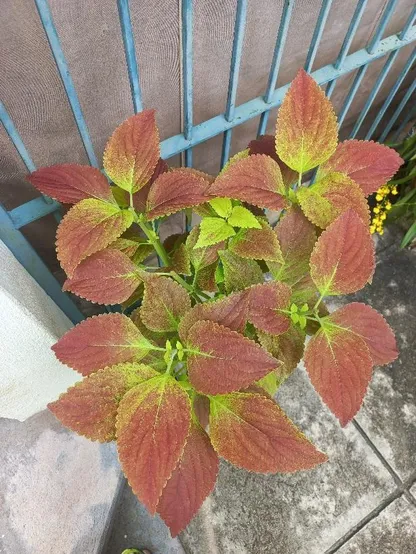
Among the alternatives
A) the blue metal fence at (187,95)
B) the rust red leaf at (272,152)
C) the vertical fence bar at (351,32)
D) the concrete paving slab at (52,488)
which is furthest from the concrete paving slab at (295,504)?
the vertical fence bar at (351,32)

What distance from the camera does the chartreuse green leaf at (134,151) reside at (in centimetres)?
89

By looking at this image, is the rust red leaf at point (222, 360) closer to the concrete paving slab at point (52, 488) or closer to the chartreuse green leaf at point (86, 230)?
the chartreuse green leaf at point (86, 230)

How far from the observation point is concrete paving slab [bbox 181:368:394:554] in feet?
5.53

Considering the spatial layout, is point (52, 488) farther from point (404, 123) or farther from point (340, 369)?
point (404, 123)

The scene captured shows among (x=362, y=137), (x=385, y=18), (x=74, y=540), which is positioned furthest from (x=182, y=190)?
(x=362, y=137)

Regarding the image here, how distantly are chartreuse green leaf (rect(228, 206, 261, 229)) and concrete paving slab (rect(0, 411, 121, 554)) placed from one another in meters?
1.11

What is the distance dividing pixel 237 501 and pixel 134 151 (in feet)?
4.42

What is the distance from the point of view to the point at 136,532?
169 centimetres

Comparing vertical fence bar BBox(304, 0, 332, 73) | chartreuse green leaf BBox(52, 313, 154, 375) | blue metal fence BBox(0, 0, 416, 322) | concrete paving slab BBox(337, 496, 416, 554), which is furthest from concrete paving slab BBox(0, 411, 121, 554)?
vertical fence bar BBox(304, 0, 332, 73)

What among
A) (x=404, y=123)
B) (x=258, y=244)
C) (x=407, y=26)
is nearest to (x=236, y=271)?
(x=258, y=244)

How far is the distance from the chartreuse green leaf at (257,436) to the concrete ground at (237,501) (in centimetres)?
98

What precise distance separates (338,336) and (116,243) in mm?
480

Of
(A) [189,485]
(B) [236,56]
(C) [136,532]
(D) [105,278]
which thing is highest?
(B) [236,56]

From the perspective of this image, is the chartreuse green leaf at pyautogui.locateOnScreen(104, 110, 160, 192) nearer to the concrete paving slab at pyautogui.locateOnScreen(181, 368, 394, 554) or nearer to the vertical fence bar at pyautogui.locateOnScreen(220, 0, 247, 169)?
the vertical fence bar at pyautogui.locateOnScreen(220, 0, 247, 169)
